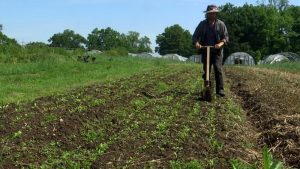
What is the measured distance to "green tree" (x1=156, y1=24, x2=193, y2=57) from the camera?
118812 mm

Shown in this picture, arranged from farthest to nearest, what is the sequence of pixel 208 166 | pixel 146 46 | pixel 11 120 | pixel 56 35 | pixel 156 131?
pixel 146 46
pixel 56 35
pixel 11 120
pixel 156 131
pixel 208 166

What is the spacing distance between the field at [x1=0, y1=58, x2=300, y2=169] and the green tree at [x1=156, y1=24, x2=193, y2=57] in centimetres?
10698

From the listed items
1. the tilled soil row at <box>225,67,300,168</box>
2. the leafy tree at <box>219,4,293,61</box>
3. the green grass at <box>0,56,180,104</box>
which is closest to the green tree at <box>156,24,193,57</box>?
the leafy tree at <box>219,4,293,61</box>

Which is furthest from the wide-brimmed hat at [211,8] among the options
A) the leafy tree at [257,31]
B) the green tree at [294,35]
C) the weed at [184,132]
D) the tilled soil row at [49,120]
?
the green tree at [294,35]

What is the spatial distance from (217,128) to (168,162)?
208 cm

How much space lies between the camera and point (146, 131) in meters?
7.67

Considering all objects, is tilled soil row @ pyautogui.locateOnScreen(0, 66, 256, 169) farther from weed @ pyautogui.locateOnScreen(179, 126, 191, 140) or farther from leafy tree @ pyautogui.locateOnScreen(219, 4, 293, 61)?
leafy tree @ pyautogui.locateOnScreen(219, 4, 293, 61)

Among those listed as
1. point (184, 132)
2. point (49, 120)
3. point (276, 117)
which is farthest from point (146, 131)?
point (276, 117)

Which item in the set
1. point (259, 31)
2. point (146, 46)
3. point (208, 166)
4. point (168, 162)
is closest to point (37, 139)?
point (168, 162)

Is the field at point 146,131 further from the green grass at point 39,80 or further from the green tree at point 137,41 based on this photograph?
the green tree at point 137,41

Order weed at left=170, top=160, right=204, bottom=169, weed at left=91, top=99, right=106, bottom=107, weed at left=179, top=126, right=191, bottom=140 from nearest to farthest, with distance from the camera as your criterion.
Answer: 1. weed at left=170, top=160, right=204, bottom=169
2. weed at left=179, top=126, right=191, bottom=140
3. weed at left=91, top=99, right=106, bottom=107

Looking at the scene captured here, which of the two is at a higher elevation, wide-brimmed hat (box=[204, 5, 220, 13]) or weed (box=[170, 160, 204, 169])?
wide-brimmed hat (box=[204, 5, 220, 13])

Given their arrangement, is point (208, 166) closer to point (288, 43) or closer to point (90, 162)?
point (90, 162)

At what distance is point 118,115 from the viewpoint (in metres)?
8.96
